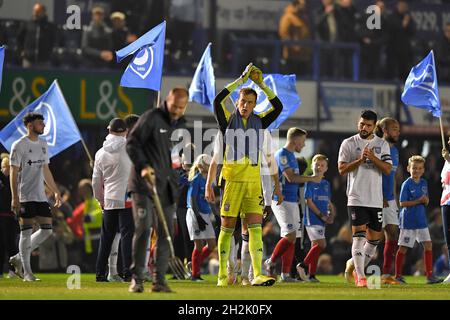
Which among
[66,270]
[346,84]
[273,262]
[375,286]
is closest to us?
[375,286]

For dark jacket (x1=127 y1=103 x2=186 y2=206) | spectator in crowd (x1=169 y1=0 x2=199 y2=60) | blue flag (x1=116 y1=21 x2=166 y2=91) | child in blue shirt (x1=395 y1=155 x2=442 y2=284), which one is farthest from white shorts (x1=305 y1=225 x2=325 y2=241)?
spectator in crowd (x1=169 y1=0 x2=199 y2=60)

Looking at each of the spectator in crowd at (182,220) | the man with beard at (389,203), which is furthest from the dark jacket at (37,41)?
the man with beard at (389,203)

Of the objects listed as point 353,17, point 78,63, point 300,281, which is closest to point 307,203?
point 300,281

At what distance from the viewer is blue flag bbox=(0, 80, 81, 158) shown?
21.7m

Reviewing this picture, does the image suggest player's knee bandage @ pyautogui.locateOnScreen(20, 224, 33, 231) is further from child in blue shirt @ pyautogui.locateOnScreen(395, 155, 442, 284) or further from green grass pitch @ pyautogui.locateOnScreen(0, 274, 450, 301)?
child in blue shirt @ pyautogui.locateOnScreen(395, 155, 442, 284)

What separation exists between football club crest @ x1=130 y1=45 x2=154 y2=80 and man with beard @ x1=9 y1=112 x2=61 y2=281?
198 centimetres

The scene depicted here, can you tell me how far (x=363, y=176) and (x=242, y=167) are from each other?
1664mm

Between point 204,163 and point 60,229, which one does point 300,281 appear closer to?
point 204,163

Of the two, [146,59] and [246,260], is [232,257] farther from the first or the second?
[146,59]

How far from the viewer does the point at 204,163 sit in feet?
67.0

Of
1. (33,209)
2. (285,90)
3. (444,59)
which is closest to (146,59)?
(285,90)

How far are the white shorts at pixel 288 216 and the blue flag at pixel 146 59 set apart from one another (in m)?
2.56

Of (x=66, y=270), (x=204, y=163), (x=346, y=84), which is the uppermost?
(x=346, y=84)

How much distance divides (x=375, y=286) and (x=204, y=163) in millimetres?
3878
